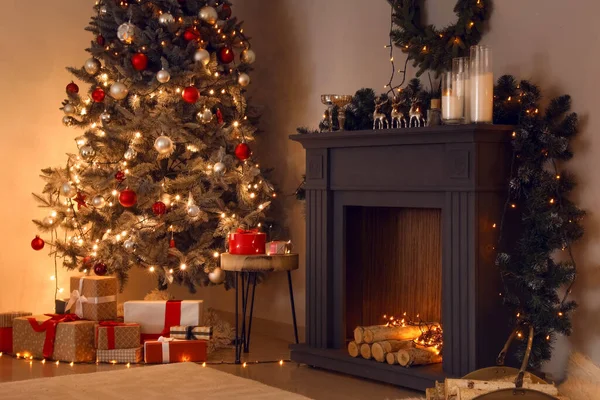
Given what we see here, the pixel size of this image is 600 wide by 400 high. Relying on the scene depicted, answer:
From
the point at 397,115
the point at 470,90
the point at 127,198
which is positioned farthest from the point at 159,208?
the point at 470,90

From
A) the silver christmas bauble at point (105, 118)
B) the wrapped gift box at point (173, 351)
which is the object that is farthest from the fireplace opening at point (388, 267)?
the silver christmas bauble at point (105, 118)

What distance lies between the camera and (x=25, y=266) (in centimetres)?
588

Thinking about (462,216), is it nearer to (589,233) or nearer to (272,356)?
(589,233)

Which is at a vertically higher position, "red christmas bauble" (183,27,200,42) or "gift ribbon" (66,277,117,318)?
"red christmas bauble" (183,27,200,42)

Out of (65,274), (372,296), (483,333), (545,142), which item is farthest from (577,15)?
(65,274)

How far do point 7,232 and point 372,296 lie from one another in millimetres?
2390

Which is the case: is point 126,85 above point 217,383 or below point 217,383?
above

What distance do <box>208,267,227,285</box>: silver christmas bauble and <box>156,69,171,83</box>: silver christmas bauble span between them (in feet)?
3.81

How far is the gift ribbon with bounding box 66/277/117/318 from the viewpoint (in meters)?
5.25

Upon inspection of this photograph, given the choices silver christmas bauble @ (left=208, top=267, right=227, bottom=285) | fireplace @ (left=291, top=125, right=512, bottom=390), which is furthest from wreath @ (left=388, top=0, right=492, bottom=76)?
silver christmas bauble @ (left=208, top=267, right=227, bottom=285)

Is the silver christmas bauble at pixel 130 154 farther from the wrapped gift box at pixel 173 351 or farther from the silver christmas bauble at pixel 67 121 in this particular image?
the wrapped gift box at pixel 173 351

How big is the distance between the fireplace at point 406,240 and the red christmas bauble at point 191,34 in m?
0.95

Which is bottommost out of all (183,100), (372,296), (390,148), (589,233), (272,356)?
(272,356)

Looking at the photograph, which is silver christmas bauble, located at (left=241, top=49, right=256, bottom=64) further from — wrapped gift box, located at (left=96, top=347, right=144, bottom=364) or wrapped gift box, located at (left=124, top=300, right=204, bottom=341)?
wrapped gift box, located at (left=96, top=347, right=144, bottom=364)
